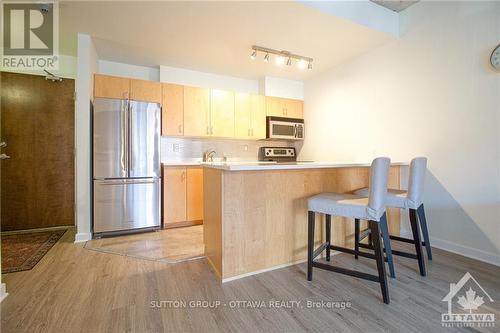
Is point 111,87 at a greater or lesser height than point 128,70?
lesser

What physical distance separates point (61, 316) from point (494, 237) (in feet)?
10.9

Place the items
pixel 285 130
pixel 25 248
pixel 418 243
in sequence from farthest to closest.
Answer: pixel 285 130
pixel 25 248
pixel 418 243

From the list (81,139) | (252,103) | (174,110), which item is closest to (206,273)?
(81,139)

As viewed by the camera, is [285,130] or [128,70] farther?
[285,130]

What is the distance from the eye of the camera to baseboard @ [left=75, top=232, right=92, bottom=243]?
2.65 metres

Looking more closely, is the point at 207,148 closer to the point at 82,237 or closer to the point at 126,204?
the point at 126,204

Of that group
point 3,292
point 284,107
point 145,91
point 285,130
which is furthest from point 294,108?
point 3,292

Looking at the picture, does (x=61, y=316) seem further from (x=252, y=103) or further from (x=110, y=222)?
(x=252, y=103)

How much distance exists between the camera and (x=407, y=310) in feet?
4.65

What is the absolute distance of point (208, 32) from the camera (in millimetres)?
2627

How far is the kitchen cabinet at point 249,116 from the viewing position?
12.7 feet

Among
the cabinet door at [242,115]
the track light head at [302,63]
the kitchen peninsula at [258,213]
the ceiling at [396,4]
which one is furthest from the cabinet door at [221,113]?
the ceiling at [396,4]

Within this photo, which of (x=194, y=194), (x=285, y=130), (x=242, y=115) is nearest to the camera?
(x=194, y=194)

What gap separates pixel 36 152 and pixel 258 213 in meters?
3.27
